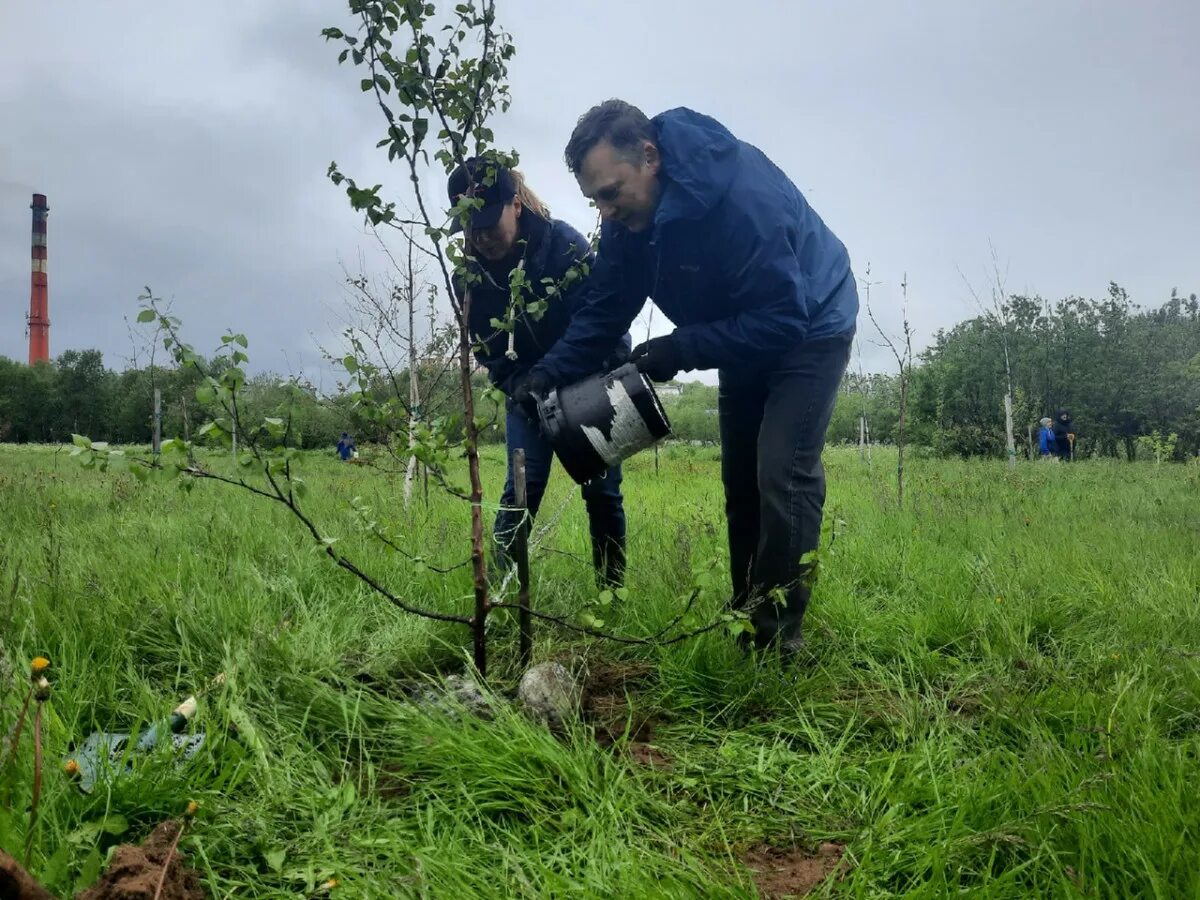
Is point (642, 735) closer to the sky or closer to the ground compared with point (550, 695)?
closer to the ground

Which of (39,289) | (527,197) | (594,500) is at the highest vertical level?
(39,289)

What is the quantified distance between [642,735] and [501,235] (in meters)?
1.78

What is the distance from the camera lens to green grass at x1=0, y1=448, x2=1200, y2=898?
4.12ft

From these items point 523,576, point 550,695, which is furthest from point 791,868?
point 523,576

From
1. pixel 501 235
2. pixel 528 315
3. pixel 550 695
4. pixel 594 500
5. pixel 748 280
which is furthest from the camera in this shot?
pixel 594 500

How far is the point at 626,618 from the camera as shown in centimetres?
249

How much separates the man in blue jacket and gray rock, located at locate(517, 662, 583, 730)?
54 cm

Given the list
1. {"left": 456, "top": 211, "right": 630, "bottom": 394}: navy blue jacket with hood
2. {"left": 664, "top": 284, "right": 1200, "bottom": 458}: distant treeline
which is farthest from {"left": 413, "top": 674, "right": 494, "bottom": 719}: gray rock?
{"left": 664, "top": 284, "right": 1200, "bottom": 458}: distant treeline

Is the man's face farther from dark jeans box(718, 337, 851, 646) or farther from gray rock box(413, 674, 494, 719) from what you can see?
gray rock box(413, 674, 494, 719)

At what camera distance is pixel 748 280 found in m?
2.04

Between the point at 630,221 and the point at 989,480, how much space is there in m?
6.69

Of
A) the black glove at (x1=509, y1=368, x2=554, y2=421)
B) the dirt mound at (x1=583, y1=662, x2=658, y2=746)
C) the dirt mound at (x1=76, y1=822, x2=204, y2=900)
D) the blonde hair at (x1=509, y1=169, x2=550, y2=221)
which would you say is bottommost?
the dirt mound at (x1=583, y1=662, x2=658, y2=746)

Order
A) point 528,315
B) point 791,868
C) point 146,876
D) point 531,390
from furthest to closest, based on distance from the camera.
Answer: point 528,315, point 531,390, point 791,868, point 146,876

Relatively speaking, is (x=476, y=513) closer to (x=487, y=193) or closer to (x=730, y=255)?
(x=730, y=255)
